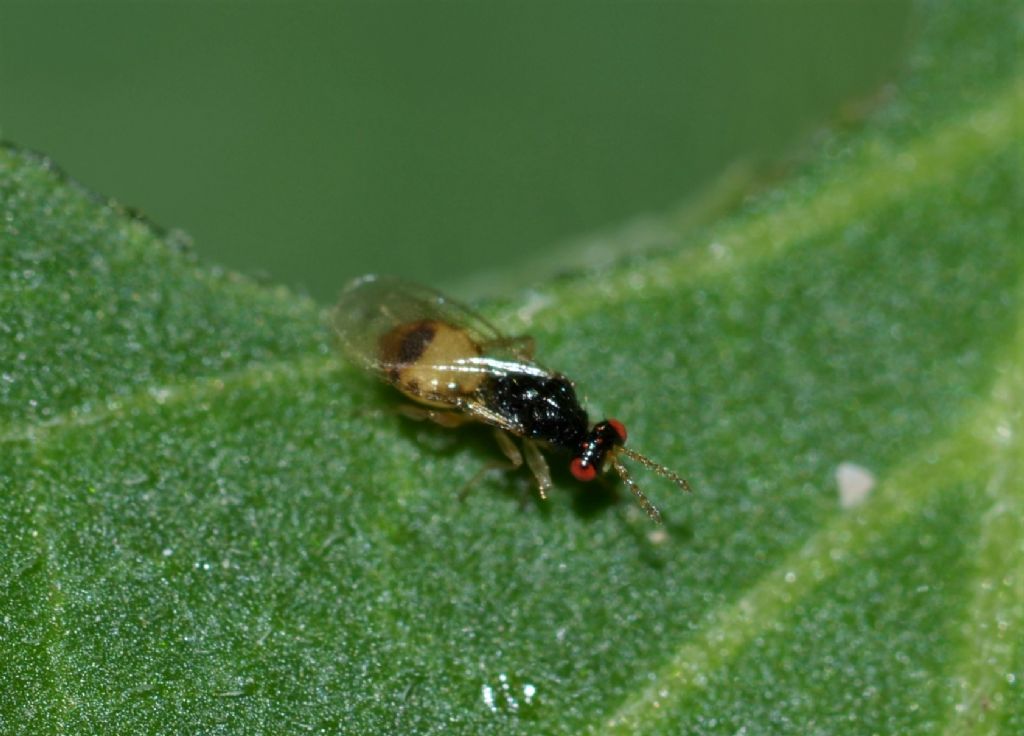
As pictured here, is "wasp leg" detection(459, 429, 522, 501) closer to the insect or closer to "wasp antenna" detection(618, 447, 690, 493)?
the insect

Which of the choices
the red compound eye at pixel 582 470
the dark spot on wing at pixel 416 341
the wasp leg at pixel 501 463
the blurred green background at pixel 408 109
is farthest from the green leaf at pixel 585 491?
the blurred green background at pixel 408 109

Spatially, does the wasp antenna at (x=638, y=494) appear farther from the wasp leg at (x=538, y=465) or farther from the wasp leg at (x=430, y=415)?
the wasp leg at (x=430, y=415)

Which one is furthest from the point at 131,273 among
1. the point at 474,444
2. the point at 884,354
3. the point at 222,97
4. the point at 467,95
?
the point at 884,354

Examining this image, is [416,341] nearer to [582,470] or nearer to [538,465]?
[538,465]

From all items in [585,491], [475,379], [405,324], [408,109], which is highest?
[408,109]

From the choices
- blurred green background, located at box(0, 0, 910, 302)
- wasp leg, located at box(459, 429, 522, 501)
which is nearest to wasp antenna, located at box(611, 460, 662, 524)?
wasp leg, located at box(459, 429, 522, 501)

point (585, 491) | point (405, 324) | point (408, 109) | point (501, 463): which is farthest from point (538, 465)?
point (408, 109)

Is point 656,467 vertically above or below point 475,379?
below
